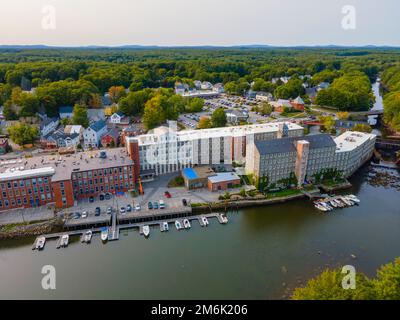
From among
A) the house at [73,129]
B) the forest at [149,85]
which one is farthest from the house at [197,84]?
the house at [73,129]

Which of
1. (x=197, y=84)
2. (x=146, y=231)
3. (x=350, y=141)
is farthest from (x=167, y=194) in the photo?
(x=197, y=84)

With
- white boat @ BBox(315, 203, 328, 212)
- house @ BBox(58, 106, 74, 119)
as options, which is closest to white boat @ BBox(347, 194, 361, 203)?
white boat @ BBox(315, 203, 328, 212)

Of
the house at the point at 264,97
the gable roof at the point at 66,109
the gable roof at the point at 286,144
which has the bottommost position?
the gable roof at the point at 286,144

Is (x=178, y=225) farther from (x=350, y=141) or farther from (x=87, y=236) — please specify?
(x=350, y=141)

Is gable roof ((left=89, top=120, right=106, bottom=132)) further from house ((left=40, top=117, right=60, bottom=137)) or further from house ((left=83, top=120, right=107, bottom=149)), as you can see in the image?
house ((left=40, top=117, right=60, bottom=137))

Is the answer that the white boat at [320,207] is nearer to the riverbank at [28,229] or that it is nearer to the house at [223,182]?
the house at [223,182]

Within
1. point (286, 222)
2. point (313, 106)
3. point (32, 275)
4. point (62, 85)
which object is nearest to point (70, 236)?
point (32, 275)

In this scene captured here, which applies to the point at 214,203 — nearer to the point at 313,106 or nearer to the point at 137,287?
the point at 137,287
